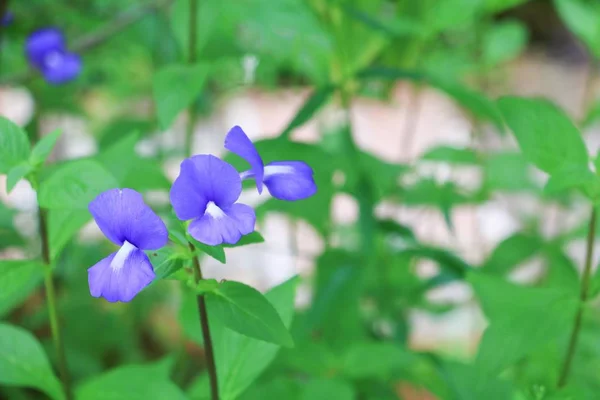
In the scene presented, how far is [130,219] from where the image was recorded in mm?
477

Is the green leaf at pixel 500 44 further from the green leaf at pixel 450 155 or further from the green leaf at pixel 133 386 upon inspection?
the green leaf at pixel 133 386

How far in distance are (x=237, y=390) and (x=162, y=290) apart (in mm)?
1086

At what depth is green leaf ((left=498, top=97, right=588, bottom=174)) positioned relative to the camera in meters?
0.65

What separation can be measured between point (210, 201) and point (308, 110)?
398mm

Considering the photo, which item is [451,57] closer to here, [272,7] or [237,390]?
[272,7]

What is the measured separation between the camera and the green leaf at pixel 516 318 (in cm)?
65

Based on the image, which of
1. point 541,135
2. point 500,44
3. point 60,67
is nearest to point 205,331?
point 541,135

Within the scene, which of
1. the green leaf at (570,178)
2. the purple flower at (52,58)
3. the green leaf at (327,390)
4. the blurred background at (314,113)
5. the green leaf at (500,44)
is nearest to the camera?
the green leaf at (570,178)

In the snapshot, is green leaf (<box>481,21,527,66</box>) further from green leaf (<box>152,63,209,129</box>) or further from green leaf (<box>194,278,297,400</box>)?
green leaf (<box>194,278,297,400</box>)

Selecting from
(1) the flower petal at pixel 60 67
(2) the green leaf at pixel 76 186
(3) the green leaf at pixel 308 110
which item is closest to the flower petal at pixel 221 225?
(2) the green leaf at pixel 76 186

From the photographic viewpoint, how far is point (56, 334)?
2.26 feet

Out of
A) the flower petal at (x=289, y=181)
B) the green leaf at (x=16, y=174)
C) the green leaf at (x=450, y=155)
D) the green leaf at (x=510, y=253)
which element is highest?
the flower petal at (x=289, y=181)

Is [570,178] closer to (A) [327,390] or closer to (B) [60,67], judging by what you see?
(A) [327,390]

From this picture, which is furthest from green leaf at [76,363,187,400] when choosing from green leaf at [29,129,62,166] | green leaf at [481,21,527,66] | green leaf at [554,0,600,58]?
green leaf at [481,21,527,66]
